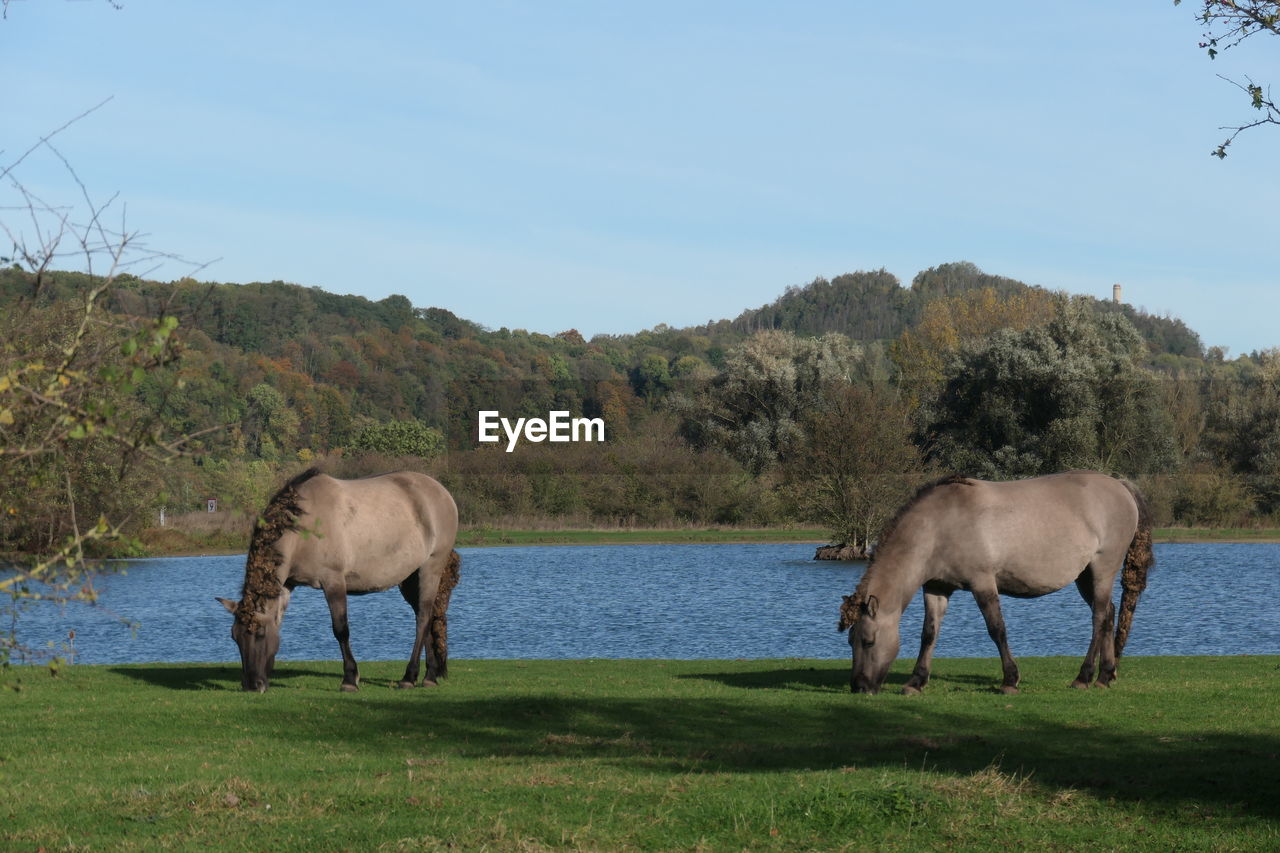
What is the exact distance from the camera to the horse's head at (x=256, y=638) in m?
15.2

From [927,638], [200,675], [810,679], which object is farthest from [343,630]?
[927,638]

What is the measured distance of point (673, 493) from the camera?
68.9 metres

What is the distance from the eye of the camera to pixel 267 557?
49.4 ft

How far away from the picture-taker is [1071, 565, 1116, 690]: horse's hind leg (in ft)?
51.1

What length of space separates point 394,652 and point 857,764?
58.4 ft

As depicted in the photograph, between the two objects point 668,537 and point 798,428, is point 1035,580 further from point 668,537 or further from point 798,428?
point 798,428

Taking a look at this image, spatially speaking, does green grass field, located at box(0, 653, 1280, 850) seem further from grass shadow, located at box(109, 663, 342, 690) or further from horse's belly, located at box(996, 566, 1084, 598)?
horse's belly, located at box(996, 566, 1084, 598)

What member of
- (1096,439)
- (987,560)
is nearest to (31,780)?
(987,560)

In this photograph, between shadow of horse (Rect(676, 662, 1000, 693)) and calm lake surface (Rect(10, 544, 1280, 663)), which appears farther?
calm lake surface (Rect(10, 544, 1280, 663))

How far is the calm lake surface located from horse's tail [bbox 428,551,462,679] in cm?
829

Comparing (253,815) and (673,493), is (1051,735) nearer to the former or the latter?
(253,815)

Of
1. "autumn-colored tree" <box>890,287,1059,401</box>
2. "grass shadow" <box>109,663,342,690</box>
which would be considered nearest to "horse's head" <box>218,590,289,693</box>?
"grass shadow" <box>109,663,342,690</box>

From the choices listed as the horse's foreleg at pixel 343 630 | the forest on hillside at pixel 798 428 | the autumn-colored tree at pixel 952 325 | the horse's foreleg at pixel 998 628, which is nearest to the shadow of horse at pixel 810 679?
the horse's foreleg at pixel 998 628

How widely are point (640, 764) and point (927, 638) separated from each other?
6.19 m
